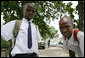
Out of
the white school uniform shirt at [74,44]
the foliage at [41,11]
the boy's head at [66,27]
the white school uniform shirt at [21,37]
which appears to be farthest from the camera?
the foliage at [41,11]

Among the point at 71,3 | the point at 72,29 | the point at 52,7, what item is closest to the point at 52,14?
the point at 52,7

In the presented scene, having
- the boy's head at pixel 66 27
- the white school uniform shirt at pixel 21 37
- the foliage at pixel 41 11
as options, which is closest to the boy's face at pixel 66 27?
the boy's head at pixel 66 27

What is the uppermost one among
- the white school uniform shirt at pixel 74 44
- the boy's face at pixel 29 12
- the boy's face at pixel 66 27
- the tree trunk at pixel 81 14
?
the boy's face at pixel 29 12

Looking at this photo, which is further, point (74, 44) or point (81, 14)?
point (81, 14)

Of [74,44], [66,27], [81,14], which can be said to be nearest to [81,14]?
[81,14]

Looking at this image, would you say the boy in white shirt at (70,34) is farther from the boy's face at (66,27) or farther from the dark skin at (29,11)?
the dark skin at (29,11)

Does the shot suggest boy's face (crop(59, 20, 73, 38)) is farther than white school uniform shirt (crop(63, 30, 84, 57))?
Yes

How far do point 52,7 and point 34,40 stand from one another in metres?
6.73

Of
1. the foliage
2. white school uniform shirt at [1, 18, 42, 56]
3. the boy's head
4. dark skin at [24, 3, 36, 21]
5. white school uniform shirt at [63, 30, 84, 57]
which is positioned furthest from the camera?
the foliage

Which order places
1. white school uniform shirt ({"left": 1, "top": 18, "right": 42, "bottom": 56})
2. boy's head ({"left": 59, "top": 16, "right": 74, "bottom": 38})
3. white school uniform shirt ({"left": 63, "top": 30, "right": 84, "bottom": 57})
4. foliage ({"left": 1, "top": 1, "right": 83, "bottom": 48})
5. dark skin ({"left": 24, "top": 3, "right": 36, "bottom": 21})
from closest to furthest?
white school uniform shirt ({"left": 63, "top": 30, "right": 84, "bottom": 57}) < boy's head ({"left": 59, "top": 16, "right": 74, "bottom": 38}) < white school uniform shirt ({"left": 1, "top": 18, "right": 42, "bottom": 56}) < dark skin ({"left": 24, "top": 3, "right": 36, "bottom": 21}) < foliage ({"left": 1, "top": 1, "right": 83, "bottom": 48})

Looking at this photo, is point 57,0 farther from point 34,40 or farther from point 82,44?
point 82,44

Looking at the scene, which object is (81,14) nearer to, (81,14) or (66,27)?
(81,14)

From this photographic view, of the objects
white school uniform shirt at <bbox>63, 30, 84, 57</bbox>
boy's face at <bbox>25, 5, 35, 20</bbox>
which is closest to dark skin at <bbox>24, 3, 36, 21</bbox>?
boy's face at <bbox>25, 5, 35, 20</bbox>

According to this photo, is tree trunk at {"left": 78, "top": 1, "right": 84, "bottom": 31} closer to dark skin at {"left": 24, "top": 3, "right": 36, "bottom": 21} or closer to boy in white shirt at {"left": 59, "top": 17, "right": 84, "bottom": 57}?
dark skin at {"left": 24, "top": 3, "right": 36, "bottom": 21}
